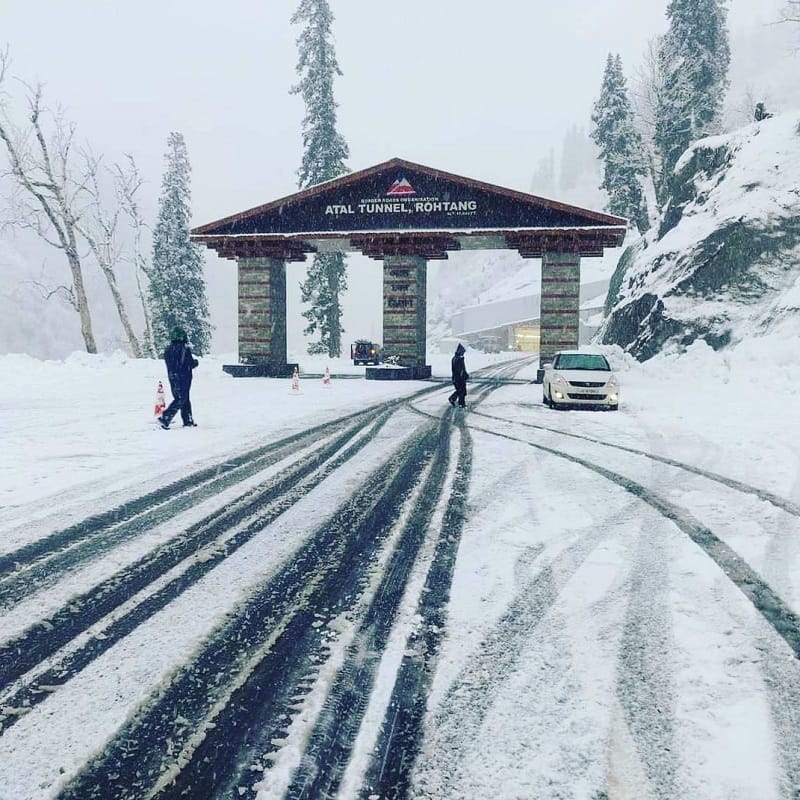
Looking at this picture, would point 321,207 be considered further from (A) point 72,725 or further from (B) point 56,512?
(A) point 72,725

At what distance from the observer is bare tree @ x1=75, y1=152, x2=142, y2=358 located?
30.2 meters

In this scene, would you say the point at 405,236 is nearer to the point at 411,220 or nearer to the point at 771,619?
the point at 411,220

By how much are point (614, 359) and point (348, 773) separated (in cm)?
2440

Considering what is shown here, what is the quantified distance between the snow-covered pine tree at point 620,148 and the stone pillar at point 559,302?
1005 inches

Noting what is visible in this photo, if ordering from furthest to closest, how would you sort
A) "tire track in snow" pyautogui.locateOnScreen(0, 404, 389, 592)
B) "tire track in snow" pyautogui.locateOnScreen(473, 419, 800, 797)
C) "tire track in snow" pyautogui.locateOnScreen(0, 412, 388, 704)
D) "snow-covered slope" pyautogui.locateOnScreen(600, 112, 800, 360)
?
"snow-covered slope" pyautogui.locateOnScreen(600, 112, 800, 360) < "tire track in snow" pyautogui.locateOnScreen(0, 404, 389, 592) < "tire track in snow" pyautogui.locateOnScreen(0, 412, 388, 704) < "tire track in snow" pyautogui.locateOnScreen(473, 419, 800, 797)

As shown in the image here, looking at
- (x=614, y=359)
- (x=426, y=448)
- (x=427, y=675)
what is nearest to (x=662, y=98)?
(x=614, y=359)

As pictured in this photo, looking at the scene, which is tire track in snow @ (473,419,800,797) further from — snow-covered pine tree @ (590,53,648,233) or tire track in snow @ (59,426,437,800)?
snow-covered pine tree @ (590,53,648,233)

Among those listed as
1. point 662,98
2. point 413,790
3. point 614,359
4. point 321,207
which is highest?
point 662,98

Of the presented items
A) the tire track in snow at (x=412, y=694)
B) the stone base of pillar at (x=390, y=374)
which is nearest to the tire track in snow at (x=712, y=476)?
the tire track in snow at (x=412, y=694)

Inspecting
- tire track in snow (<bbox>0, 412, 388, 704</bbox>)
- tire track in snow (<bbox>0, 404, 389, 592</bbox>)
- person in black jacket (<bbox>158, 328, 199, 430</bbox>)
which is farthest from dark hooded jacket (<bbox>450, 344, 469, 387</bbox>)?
tire track in snow (<bbox>0, 412, 388, 704</bbox>)

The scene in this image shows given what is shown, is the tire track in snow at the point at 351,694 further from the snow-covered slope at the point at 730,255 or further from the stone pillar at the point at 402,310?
the stone pillar at the point at 402,310

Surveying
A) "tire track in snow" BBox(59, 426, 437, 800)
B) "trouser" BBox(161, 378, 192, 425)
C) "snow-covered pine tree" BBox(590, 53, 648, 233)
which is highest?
"snow-covered pine tree" BBox(590, 53, 648, 233)

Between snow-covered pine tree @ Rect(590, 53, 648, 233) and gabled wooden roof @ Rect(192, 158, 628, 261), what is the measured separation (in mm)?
25379

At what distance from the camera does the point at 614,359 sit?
24625 mm
